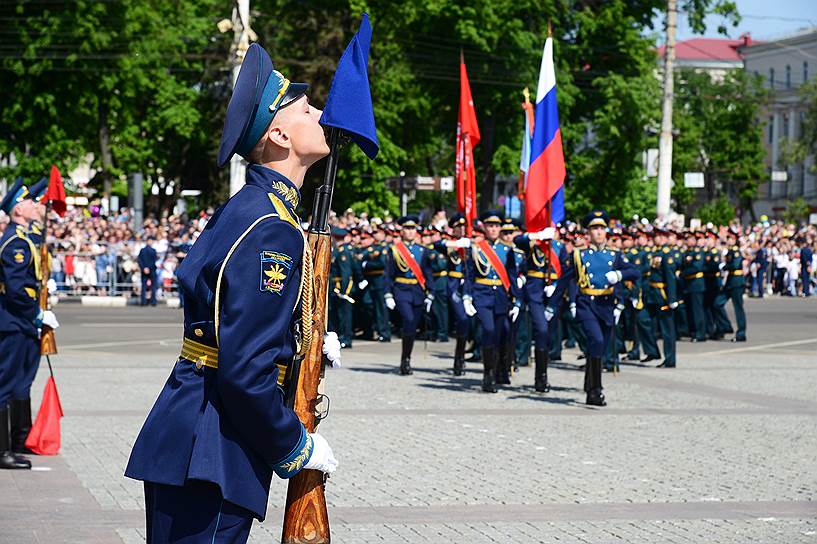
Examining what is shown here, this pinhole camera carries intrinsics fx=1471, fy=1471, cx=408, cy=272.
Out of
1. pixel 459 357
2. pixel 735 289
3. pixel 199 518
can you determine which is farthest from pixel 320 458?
pixel 735 289

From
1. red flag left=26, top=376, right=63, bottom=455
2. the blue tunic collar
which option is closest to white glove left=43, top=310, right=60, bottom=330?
red flag left=26, top=376, right=63, bottom=455

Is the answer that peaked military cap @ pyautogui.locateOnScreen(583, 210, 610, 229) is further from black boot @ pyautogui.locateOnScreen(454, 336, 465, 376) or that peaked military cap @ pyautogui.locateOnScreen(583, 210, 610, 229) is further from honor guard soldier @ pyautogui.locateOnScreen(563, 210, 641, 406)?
black boot @ pyautogui.locateOnScreen(454, 336, 465, 376)

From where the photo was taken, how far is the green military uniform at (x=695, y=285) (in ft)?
83.3

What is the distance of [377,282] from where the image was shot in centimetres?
2542

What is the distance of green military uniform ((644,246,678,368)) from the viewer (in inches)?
813

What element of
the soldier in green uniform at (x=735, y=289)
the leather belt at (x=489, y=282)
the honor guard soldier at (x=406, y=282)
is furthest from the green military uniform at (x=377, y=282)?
the leather belt at (x=489, y=282)

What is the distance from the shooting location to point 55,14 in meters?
44.5

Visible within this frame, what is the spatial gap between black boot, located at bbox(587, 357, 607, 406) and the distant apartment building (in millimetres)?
90845

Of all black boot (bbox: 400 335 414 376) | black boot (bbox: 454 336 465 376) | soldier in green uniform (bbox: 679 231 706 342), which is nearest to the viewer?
black boot (bbox: 454 336 465 376)

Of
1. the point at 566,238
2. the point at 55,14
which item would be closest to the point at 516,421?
the point at 566,238

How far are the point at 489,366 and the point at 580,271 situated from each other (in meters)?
1.59

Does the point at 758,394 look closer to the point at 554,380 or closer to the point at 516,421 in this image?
the point at 554,380

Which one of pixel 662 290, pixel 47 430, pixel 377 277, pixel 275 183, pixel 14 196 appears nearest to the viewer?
pixel 275 183

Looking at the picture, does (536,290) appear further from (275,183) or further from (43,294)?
(275,183)
